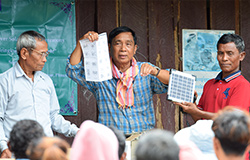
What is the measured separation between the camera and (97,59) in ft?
9.36

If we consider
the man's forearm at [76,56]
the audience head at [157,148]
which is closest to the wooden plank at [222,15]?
the man's forearm at [76,56]

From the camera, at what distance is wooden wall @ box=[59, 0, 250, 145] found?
3.70 meters

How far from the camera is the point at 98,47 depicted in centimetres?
287

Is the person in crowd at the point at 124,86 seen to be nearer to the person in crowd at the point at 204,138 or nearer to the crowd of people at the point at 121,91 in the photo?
the crowd of people at the point at 121,91

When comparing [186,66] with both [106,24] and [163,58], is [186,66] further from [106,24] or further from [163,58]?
[106,24]

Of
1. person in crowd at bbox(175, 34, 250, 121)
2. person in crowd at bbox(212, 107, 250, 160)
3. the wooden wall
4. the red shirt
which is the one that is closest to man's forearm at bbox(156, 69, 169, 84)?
person in crowd at bbox(175, 34, 250, 121)

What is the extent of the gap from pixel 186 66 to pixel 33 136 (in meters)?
2.48

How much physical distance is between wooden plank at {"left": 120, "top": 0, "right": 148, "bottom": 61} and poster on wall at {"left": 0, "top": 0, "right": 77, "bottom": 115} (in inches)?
23.2

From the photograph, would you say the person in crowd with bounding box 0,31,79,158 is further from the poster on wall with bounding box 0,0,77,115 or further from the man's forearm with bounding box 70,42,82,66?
the poster on wall with bounding box 0,0,77,115

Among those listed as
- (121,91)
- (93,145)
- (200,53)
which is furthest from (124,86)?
Result: (93,145)

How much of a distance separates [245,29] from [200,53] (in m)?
0.65

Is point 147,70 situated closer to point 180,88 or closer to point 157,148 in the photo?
point 180,88

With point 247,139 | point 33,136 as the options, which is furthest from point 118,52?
point 247,139

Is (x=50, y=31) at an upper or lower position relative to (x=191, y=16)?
lower
